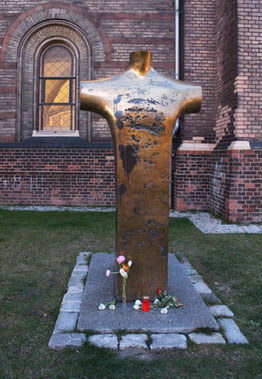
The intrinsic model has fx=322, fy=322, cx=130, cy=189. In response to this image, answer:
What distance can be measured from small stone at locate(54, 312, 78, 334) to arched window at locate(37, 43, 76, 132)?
695 centimetres

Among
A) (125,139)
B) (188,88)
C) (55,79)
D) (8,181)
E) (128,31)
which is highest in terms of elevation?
(128,31)

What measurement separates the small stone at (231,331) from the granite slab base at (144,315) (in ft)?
0.31

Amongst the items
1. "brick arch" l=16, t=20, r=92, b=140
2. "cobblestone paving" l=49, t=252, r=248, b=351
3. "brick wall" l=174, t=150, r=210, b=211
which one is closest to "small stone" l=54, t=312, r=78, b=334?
"cobblestone paving" l=49, t=252, r=248, b=351

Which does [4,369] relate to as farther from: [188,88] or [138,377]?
[188,88]

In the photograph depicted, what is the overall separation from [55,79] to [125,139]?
23.5ft

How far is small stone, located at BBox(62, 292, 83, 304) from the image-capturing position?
2.91 metres

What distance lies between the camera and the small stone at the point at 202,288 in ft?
10.4

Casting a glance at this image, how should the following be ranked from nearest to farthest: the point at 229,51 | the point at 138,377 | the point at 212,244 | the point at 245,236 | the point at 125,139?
the point at 138,377, the point at 125,139, the point at 212,244, the point at 245,236, the point at 229,51

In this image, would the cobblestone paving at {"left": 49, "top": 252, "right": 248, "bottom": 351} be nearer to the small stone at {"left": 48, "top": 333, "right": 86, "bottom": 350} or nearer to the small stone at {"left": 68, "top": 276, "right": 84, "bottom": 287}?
the small stone at {"left": 48, "top": 333, "right": 86, "bottom": 350}

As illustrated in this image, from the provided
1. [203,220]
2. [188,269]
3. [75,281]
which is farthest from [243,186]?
[75,281]

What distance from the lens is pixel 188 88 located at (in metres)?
2.91

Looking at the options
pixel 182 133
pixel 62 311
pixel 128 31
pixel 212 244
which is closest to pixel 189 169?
pixel 182 133

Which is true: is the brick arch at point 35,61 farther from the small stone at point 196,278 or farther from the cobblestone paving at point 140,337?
the cobblestone paving at point 140,337

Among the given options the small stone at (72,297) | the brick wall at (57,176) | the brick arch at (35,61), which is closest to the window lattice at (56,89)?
the brick arch at (35,61)
